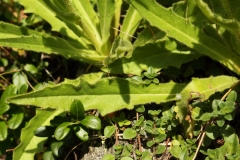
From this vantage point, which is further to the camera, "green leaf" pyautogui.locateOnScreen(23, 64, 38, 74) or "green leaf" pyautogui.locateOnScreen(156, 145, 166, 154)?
"green leaf" pyautogui.locateOnScreen(23, 64, 38, 74)

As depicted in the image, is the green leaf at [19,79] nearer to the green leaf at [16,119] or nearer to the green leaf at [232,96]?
the green leaf at [16,119]

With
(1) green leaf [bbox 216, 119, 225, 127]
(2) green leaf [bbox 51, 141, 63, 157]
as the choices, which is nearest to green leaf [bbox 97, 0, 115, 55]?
(2) green leaf [bbox 51, 141, 63, 157]

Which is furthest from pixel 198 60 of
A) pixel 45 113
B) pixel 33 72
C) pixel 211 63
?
pixel 33 72

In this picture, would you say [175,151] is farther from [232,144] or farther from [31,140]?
[31,140]

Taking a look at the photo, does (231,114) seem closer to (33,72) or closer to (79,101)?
(79,101)

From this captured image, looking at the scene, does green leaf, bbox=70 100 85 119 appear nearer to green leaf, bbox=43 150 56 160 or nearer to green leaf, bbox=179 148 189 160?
green leaf, bbox=43 150 56 160

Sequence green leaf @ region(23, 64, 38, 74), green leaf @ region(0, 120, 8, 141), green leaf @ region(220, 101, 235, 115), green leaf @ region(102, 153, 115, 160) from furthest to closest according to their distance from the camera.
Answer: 1. green leaf @ region(23, 64, 38, 74)
2. green leaf @ region(0, 120, 8, 141)
3. green leaf @ region(102, 153, 115, 160)
4. green leaf @ region(220, 101, 235, 115)

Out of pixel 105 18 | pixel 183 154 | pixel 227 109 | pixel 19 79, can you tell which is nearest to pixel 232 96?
pixel 227 109

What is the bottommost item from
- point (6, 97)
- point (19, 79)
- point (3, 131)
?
point (3, 131)
